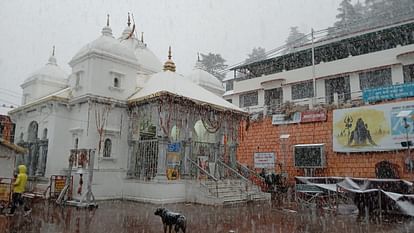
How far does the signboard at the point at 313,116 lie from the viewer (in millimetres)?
19328

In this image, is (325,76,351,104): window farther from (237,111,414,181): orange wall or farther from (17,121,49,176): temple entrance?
(17,121,49,176): temple entrance

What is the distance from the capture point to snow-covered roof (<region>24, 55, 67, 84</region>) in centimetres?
2247

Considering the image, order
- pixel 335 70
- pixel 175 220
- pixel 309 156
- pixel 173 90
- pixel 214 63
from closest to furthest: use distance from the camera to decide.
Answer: pixel 175 220 → pixel 173 90 → pixel 309 156 → pixel 335 70 → pixel 214 63

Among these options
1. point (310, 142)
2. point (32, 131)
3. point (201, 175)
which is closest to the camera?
point (201, 175)

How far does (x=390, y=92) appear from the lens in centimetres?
1730

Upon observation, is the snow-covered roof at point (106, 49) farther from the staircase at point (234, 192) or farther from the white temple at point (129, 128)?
the staircase at point (234, 192)

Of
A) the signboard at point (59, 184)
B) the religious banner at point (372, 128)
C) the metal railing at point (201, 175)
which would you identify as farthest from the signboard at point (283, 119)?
the signboard at point (59, 184)

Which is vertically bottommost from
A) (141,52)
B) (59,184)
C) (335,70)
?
(59,184)

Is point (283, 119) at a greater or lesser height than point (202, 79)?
lesser

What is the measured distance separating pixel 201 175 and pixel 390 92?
10.8 m

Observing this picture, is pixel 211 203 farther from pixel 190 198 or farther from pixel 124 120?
pixel 124 120

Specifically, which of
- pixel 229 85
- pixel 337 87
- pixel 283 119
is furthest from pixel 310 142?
pixel 229 85

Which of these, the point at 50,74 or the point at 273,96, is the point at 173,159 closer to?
the point at 50,74

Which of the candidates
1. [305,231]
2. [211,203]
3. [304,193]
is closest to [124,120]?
[211,203]
